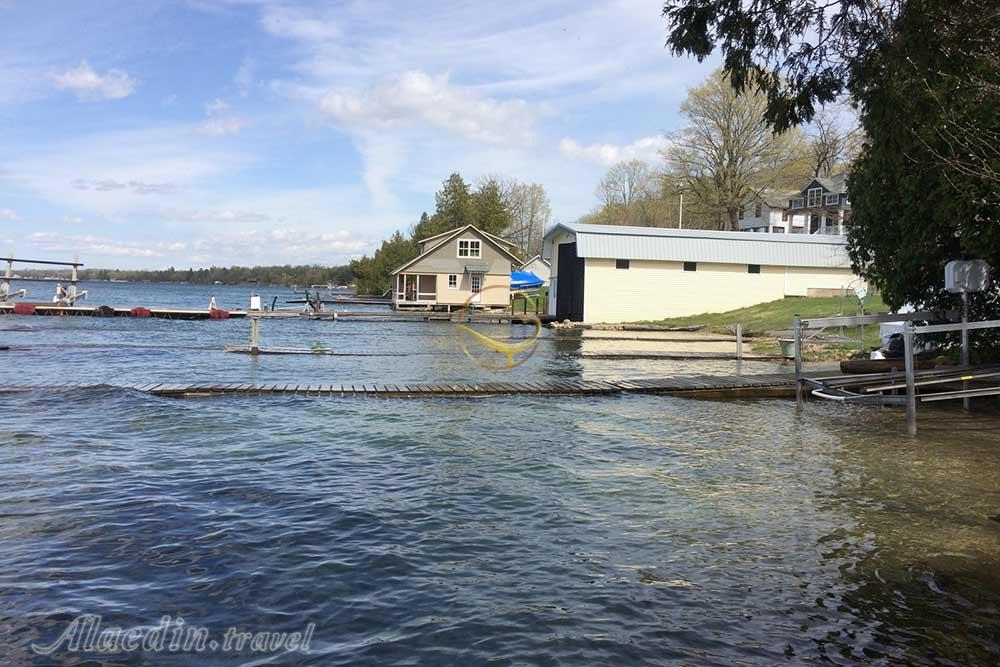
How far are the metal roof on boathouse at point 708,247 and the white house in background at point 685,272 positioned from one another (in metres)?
0.06

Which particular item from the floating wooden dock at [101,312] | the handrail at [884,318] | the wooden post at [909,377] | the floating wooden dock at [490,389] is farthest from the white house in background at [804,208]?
the wooden post at [909,377]

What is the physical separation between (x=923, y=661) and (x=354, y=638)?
3.76 m

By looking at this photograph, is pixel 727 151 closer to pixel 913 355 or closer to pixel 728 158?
pixel 728 158

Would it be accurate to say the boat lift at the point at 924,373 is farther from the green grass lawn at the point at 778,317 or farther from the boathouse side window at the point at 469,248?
the boathouse side window at the point at 469,248

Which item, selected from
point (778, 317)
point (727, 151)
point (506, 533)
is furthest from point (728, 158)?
point (506, 533)

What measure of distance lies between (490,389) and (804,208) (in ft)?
198

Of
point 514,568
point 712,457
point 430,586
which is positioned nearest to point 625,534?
point 514,568

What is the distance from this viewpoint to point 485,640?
202 inches

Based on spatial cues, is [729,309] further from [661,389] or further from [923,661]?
[923,661]

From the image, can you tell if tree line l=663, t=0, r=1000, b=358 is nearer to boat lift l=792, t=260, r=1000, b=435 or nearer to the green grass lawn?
boat lift l=792, t=260, r=1000, b=435

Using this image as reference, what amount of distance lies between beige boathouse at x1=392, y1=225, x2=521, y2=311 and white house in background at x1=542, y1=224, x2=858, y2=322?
16.5 m

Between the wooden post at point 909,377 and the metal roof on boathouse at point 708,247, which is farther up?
the metal roof on boathouse at point 708,247

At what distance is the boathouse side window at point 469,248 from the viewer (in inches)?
2371

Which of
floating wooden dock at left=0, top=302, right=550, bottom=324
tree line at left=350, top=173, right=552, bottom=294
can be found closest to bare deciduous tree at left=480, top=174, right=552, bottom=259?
tree line at left=350, top=173, right=552, bottom=294
